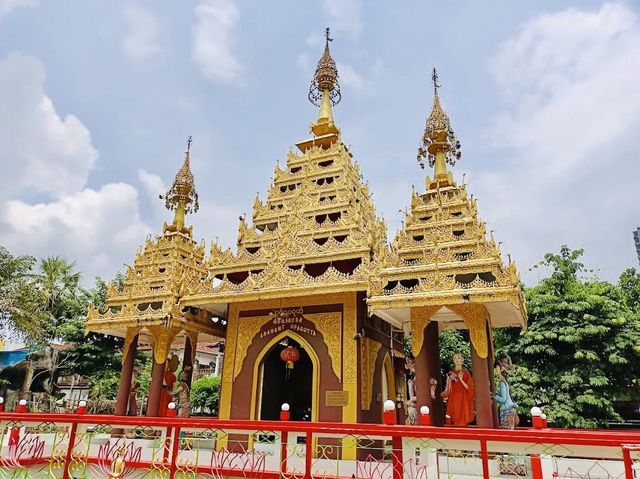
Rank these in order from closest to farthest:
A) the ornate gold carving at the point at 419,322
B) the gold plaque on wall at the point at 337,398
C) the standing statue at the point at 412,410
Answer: the ornate gold carving at the point at 419,322 < the standing statue at the point at 412,410 < the gold plaque on wall at the point at 337,398

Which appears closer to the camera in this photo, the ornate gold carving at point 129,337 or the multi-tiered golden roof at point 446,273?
the multi-tiered golden roof at point 446,273

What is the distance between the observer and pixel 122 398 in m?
13.8

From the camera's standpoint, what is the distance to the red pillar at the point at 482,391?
9.07 m

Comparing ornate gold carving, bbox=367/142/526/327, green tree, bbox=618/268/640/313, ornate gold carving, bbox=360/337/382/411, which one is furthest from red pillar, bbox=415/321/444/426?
green tree, bbox=618/268/640/313

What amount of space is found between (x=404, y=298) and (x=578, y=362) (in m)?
11.3

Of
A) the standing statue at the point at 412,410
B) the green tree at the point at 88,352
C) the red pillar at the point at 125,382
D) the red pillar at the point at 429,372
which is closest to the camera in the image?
the red pillar at the point at 429,372

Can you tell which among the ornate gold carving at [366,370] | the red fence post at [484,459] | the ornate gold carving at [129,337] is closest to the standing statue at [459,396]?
the ornate gold carving at [366,370]

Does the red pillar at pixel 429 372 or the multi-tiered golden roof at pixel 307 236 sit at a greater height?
the multi-tiered golden roof at pixel 307 236

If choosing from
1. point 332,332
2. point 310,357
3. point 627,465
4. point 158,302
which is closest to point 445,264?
point 332,332

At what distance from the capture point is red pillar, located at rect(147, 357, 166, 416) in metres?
13.1

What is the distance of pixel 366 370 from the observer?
37.1 ft

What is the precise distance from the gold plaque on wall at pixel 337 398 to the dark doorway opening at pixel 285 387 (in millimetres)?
2602

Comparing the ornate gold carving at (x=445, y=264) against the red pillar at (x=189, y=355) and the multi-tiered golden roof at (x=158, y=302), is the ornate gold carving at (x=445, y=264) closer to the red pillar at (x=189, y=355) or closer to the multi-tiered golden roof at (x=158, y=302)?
the multi-tiered golden roof at (x=158, y=302)

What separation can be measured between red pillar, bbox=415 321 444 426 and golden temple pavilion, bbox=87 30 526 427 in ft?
0.10
